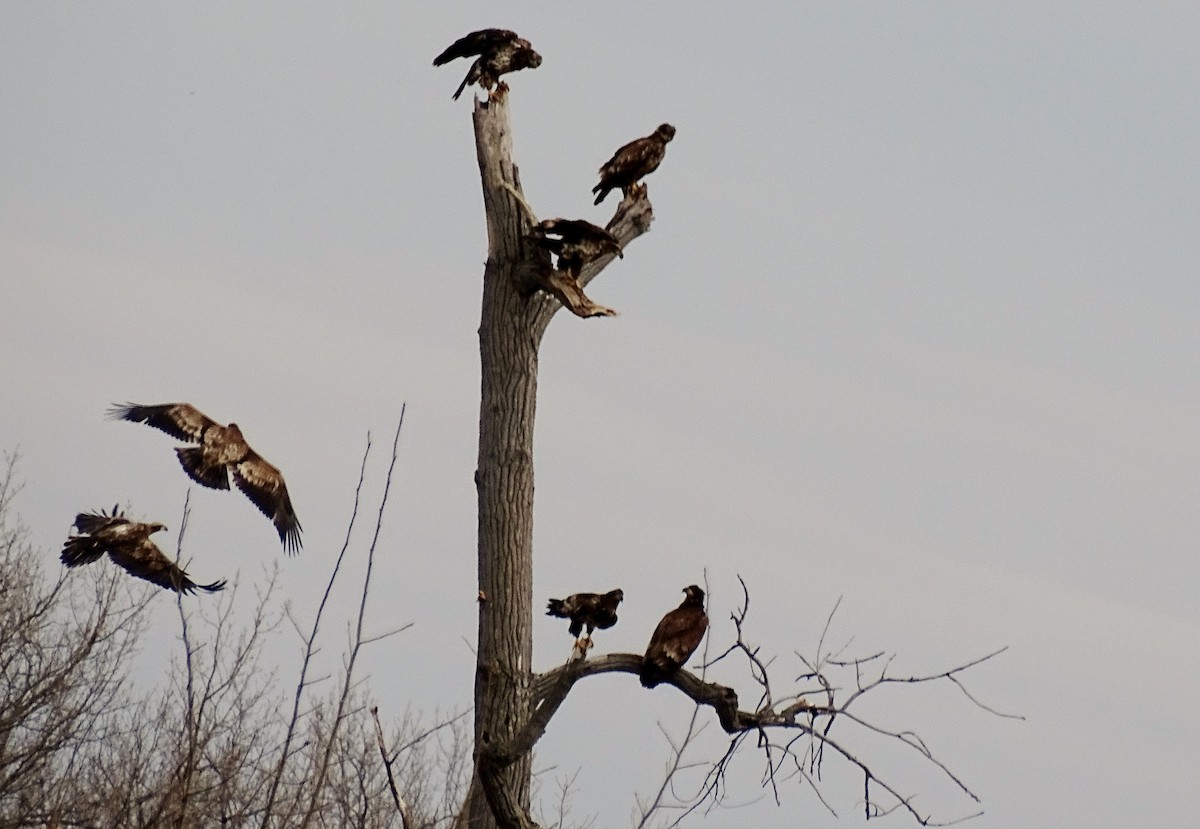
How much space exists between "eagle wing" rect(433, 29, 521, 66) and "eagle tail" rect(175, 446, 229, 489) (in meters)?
2.63

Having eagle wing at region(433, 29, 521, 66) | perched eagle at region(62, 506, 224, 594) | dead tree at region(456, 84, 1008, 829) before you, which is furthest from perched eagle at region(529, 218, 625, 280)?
perched eagle at region(62, 506, 224, 594)

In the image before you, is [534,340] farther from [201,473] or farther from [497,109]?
[201,473]

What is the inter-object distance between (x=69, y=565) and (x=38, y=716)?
45.8ft

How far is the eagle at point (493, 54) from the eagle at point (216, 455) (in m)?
2.46

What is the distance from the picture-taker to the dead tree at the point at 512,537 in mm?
5414

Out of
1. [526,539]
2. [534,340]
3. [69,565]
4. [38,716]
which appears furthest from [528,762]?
[38,716]

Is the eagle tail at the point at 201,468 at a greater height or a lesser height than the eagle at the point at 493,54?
lesser

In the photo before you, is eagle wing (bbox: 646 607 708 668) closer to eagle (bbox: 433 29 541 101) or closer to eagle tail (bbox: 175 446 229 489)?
eagle (bbox: 433 29 541 101)

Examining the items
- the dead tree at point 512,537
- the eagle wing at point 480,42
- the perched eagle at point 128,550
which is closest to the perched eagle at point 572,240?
the dead tree at point 512,537

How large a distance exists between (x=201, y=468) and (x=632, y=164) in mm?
2849

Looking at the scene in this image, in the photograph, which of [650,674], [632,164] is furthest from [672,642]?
[632,164]

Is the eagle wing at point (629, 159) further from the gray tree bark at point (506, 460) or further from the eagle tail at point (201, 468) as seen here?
the eagle tail at point (201, 468)

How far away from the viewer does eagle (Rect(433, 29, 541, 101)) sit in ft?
20.4

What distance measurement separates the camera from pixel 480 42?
627 centimetres
